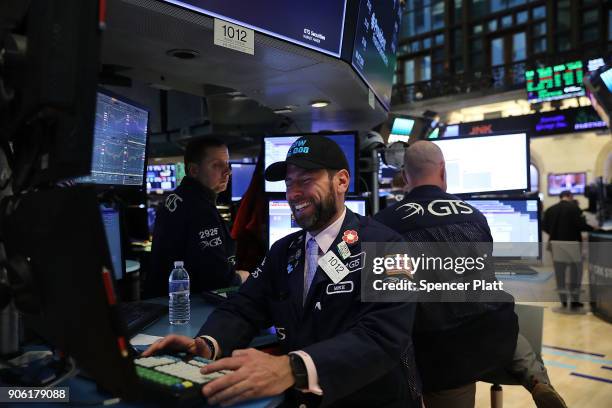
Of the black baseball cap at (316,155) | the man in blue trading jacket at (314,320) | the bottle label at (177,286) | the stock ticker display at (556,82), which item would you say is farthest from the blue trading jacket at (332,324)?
the stock ticker display at (556,82)

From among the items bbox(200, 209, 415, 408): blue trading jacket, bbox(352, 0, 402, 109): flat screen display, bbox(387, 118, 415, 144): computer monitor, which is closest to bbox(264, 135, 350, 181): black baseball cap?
bbox(200, 209, 415, 408): blue trading jacket

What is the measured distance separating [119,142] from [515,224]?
7.49ft

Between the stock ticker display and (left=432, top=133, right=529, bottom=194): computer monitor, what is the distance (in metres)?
9.25

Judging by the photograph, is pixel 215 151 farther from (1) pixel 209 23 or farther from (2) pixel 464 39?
(2) pixel 464 39

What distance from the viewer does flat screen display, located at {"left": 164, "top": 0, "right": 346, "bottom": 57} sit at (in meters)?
1.80

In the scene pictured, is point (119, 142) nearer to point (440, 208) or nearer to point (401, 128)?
point (440, 208)

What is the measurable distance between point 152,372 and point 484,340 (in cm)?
143

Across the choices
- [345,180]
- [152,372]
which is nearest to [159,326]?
[152,372]

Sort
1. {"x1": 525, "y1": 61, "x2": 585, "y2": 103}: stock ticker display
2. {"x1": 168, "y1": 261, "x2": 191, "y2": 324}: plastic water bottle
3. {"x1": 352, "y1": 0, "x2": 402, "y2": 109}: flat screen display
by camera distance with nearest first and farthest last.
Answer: {"x1": 168, "y1": 261, "x2": 191, "y2": 324}: plastic water bottle < {"x1": 352, "y1": 0, "x2": 402, "y2": 109}: flat screen display < {"x1": 525, "y1": 61, "x2": 585, "y2": 103}: stock ticker display

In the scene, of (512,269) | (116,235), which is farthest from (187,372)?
(512,269)

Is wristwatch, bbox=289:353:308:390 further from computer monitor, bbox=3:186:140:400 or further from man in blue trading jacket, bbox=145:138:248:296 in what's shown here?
man in blue trading jacket, bbox=145:138:248:296

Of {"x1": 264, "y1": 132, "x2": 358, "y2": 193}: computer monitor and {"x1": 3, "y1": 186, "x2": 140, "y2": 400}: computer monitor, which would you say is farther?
{"x1": 264, "y1": 132, "x2": 358, "y2": 193}: computer monitor

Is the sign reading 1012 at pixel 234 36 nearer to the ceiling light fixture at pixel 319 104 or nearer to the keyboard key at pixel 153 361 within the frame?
the keyboard key at pixel 153 361

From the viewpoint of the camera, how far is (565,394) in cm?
329
